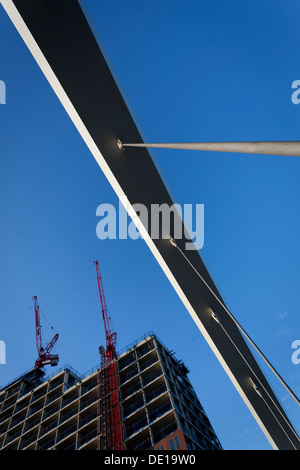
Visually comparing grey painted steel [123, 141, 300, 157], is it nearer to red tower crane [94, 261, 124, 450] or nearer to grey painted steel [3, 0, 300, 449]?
grey painted steel [3, 0, 300, 449]

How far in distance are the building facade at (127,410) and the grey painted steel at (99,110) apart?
21359 millimetres

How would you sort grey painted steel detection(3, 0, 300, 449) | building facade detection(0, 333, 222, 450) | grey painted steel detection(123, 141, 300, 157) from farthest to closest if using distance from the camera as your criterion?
building facade detection(0, 333, 222, 450) → grey painted steel detection(3, 0, 300, 449) → grey painted steel detection(123, 141, 300, 157)

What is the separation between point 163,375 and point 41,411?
1801 cm

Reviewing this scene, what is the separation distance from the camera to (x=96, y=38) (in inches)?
310

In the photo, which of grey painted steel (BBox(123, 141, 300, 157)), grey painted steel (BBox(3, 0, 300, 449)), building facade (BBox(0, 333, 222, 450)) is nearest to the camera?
grey painted steel (BBox(123, 141, 300, 157))

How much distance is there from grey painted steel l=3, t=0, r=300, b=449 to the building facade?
21359mm

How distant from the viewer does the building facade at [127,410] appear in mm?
30781

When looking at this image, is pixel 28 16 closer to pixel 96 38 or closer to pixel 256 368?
pixel 96 38

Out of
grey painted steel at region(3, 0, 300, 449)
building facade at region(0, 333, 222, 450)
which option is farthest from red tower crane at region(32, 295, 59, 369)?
grey painted steel at region(3, 0, 300, 449)

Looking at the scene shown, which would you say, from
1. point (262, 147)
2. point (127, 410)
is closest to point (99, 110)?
point (262, 147)

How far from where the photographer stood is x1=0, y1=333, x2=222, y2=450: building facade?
30.8 m

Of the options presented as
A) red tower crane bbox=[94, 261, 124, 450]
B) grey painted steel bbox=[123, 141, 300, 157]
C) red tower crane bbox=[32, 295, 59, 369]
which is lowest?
grey painted steel bbox=[123, 141, 300, 157]

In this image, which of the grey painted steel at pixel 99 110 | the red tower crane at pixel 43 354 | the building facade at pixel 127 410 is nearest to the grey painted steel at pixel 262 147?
the grey painted steel at pixel 99 110
